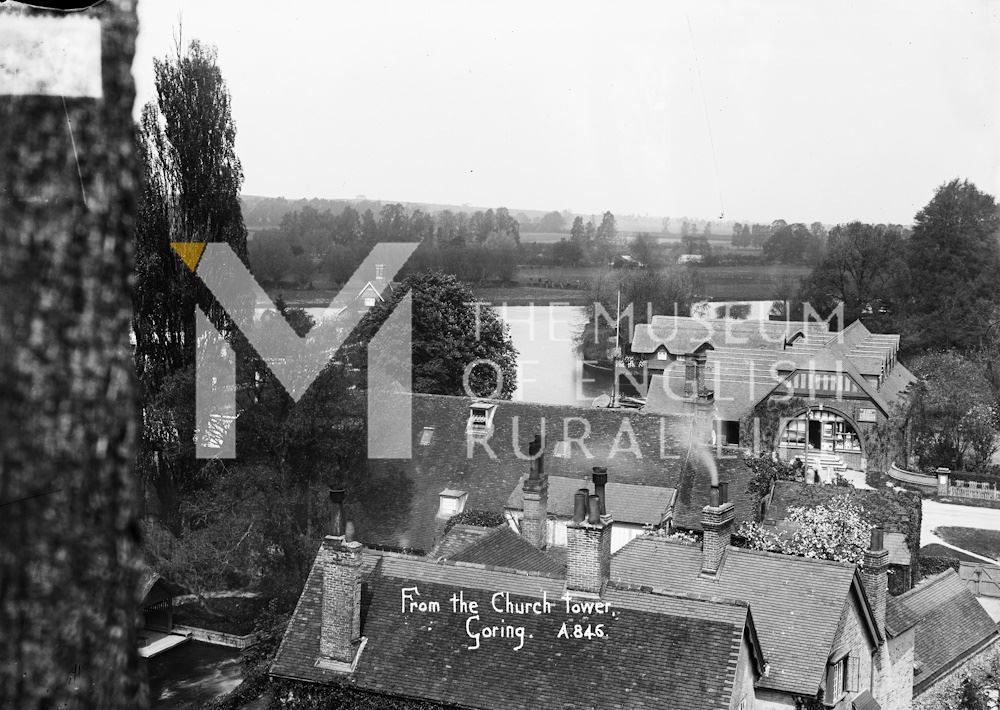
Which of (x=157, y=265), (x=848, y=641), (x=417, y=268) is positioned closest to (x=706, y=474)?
(x=848, y=641)

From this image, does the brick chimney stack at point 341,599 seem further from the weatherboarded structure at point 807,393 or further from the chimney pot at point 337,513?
the weatherboarded structure at point 807,393

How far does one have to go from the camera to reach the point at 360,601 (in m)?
19.8

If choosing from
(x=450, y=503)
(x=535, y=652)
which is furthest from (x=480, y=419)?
(x=535, y=652)

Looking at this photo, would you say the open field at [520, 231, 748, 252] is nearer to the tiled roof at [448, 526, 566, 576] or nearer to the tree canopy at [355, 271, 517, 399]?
the tree canopy at [355, 271, 517, 399]

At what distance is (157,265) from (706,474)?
2005 cm

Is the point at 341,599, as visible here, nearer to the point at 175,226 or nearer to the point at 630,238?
the point at 175,226

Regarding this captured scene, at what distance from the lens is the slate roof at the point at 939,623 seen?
23.5 meters

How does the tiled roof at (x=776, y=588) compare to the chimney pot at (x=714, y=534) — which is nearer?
the tiled roof at (x=776, y=588)

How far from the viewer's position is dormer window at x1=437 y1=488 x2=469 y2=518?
32500 mm

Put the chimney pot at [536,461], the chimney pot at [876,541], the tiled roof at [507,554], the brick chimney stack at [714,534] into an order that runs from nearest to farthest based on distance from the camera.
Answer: the brick chimney stack at [714,534] < the chimney pot at [876,541] < the tiled roof at [507,554] < the chimney pot at [536,461]

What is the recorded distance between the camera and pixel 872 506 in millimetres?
33656

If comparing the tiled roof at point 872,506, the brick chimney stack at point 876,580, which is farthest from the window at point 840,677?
the tiled roof at point 872,506

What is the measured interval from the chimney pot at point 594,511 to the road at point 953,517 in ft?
73.1

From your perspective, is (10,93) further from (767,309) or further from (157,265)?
(767,309)
